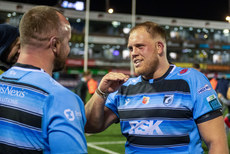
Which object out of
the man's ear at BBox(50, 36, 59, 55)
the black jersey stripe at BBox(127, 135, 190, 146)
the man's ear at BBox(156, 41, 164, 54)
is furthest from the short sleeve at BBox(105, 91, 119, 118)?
the man's ear at BBox(50, 36, 59, 55)

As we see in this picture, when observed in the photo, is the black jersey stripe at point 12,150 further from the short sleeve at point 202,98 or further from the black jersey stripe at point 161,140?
the short sleeve at point 202,98

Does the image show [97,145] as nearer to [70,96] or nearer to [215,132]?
[215,132]

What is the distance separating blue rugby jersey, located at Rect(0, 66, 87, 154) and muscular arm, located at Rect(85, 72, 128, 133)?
1049 millimetres

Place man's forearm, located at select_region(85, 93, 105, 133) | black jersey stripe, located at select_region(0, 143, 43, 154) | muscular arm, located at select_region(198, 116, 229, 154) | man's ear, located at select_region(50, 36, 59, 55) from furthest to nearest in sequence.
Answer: man's forearm, located at select_region(85, 93, 105, 133), muscular arm, located at select_region(198, 116, 229, 154), man's ear, located at select_region(50, 36, 59, 55), black jersey stripe, located at select_region(0, 143, 43, 154)

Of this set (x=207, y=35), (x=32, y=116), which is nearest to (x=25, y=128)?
(x=32, y=116)

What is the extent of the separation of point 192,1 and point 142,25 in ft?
152

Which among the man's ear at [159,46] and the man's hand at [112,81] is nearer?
the man's hand at [112,81]

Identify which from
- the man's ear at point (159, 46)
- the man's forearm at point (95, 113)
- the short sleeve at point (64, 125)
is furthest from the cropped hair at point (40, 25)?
the man's ear at point (159, 46)

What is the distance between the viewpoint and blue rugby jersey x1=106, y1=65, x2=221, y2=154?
7.95ft

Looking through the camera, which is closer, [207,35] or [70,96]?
[70,96]

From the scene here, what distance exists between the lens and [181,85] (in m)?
2.54

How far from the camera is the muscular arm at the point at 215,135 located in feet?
7.45

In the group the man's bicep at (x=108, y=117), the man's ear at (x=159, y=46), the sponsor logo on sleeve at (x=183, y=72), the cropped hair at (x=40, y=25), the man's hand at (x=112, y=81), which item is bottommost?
the man's bicep at (x=108, y=117)

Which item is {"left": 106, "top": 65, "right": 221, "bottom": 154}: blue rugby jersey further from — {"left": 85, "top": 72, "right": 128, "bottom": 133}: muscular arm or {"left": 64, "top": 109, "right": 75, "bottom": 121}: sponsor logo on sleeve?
{"left": 64, "top": 109, "right": 75, "bottom": 121}: sponsor logo on sleeve
